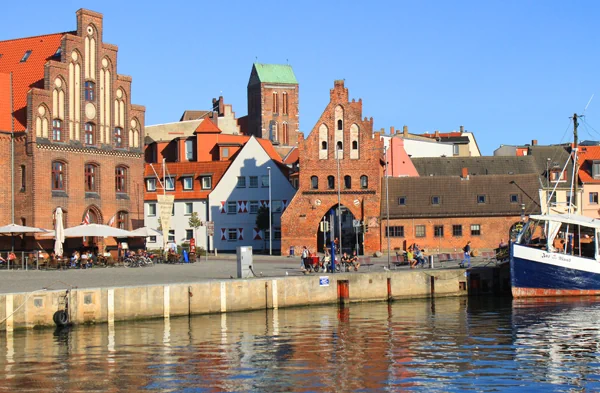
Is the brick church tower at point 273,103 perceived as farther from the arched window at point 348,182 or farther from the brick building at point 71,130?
the brick building at point 71,130

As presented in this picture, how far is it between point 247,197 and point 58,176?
27.5 m

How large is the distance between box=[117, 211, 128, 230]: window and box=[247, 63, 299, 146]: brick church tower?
9503 centimetres

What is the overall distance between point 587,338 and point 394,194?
47271 mm

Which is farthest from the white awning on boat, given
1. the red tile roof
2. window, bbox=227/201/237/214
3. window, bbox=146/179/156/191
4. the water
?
window, bbox=146/179/156/191

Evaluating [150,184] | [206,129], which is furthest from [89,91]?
[206,129]

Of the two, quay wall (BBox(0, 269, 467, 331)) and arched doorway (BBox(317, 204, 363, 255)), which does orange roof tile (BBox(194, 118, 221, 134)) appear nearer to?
arched doorway (BBox(317, 204, 363, 255))

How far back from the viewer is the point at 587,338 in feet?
126

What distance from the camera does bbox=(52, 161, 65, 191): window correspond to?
2847 inches

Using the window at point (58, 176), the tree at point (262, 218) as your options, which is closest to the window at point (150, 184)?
the tree at point (262, 218)

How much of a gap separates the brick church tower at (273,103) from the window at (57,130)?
330 ft

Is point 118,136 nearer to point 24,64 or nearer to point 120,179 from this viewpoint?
point 120,179

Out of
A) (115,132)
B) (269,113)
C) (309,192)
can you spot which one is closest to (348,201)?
(309,192)

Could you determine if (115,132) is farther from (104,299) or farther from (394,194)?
(104,299)

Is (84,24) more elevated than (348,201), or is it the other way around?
(84,24)
